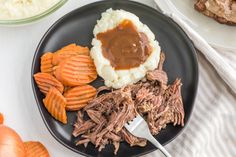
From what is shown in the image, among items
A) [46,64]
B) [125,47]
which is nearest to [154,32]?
[125,47]

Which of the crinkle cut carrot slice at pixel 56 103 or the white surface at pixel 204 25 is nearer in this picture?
the crinkle cut carrot slice at pixel 56 103

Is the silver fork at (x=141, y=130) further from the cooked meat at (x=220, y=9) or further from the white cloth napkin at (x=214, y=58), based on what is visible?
the cooked meat at (x=220, y=9)

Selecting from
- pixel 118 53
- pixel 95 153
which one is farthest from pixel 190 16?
pixel 95 153

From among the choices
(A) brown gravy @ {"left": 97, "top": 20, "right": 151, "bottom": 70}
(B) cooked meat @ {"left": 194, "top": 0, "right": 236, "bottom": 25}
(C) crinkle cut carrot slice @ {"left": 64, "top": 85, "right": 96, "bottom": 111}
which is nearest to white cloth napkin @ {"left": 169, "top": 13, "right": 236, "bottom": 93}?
(B) cooked meat @ {"left": 194, "top": 0, "right": 236, "bottom": 25}

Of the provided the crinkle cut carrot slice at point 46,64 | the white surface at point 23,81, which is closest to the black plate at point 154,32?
the crinkle cut carrot slice at point 46,64

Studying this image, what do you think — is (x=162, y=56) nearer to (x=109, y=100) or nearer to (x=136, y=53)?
(x=136, y=53)

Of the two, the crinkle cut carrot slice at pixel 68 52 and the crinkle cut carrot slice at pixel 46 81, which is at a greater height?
the crinkle cut carrot slice at pixel 68 52

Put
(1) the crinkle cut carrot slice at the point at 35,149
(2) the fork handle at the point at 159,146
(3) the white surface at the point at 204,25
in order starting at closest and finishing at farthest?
(2) the fork handle at the point at 159,146 < (1) the crinkle cut carrot slice at the point at 35,149 < (3) the white surface at the point at 204,25
